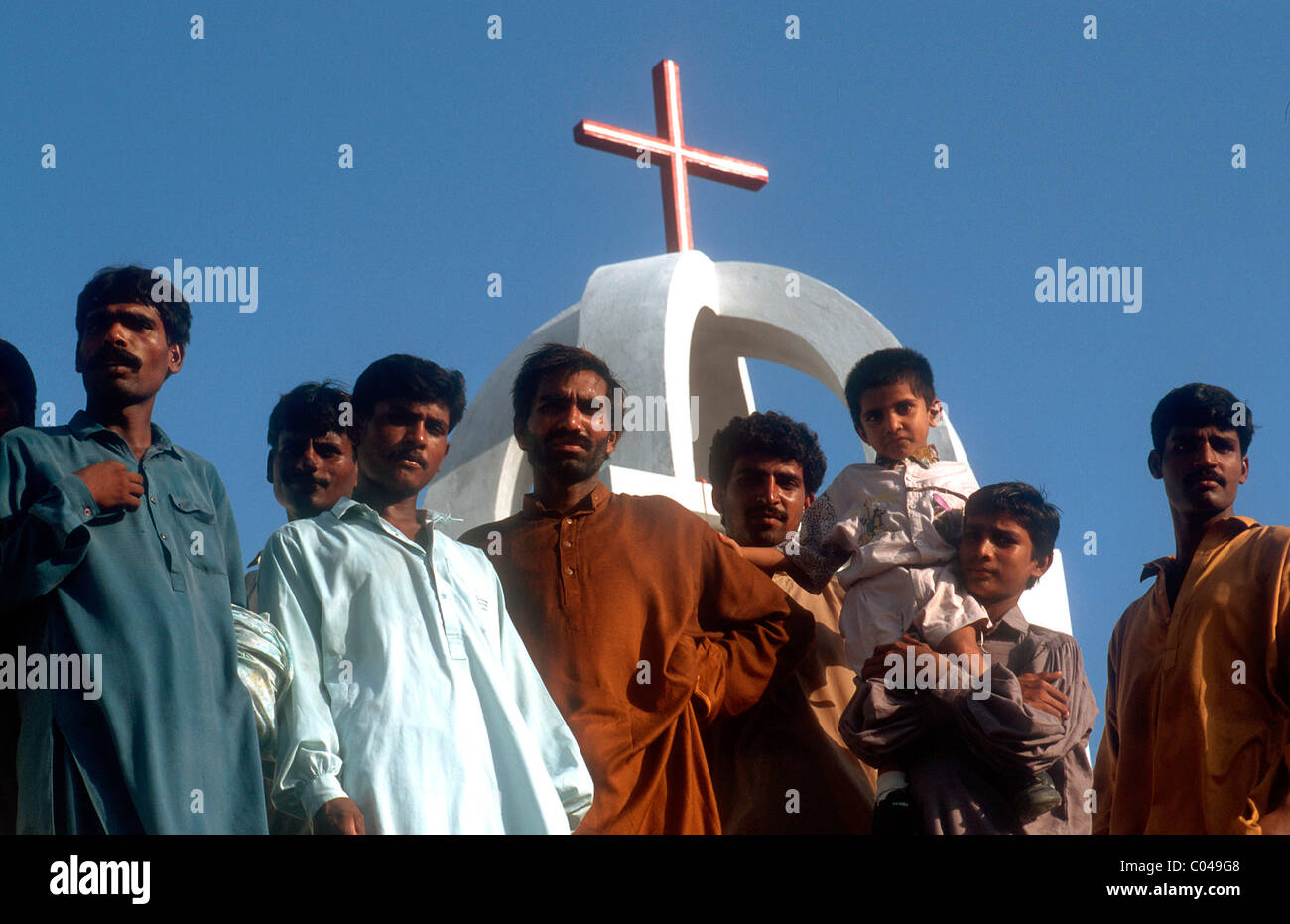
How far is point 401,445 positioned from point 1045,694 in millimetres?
1965

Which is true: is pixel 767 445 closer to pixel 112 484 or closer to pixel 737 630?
pixel 737 630

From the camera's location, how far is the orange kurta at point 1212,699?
4.68 meters

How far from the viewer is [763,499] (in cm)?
571

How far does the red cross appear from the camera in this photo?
1016 cm

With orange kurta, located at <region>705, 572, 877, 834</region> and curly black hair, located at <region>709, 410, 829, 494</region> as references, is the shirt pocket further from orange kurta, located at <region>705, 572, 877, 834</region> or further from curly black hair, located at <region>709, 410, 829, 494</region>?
curly black hair, located at <region>709, 410, 829, 494</region>

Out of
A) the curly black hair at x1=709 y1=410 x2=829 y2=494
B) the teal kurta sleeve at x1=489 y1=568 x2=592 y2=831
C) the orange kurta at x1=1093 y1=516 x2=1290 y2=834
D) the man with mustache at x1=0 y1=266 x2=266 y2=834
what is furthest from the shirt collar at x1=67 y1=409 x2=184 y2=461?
Answer: the orange kurta at x1=1093 y1=516 x2=1290 y2=834

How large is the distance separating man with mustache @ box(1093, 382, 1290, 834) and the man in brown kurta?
105 cm

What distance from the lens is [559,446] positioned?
493 centimetres

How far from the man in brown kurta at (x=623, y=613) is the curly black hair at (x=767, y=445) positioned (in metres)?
0.80

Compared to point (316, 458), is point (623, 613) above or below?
below

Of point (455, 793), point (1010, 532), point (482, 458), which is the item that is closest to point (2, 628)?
point (455, 793)

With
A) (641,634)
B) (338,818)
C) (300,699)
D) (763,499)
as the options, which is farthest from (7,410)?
(763,499)
